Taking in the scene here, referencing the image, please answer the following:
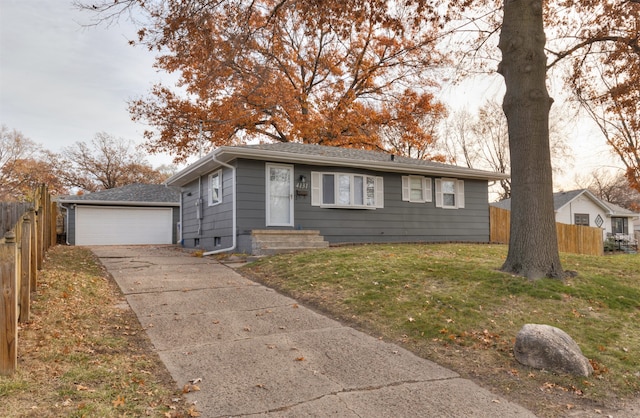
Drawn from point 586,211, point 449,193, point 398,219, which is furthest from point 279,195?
point 586,211

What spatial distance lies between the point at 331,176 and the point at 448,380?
9809mm

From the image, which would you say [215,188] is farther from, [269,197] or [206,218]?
[269,197]

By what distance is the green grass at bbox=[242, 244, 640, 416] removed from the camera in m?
4.21

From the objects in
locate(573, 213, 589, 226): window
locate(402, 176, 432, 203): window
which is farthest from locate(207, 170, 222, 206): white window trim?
locate(573, 213, 589, 226): window

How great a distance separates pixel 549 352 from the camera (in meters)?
4.29

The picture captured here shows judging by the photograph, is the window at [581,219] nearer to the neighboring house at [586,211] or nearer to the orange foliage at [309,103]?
the neighboring house at [586,211]

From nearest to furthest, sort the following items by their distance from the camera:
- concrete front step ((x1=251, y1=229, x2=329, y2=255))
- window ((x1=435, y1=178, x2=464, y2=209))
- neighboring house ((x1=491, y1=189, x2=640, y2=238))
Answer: concrete front step ((x1=251, y1=229, x2=329, y2=255)), window ((x1=435, y1=178, x2=464, y2=209)), neighboring house ((x1=491, y1=189, x2=640, y2=238))

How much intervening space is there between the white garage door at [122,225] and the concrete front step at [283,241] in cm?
1212

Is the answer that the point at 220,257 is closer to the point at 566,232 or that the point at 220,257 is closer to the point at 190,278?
the point at 190,278

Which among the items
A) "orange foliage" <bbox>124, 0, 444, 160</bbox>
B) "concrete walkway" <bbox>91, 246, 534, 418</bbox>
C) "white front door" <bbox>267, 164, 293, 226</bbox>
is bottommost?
"concrete walkway" <bbox>91, 246, 534, 418</bbox>

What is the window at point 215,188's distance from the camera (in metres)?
12.8

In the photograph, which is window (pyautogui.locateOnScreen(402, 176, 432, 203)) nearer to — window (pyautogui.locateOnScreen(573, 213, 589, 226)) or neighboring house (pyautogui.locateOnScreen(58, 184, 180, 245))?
neighboring house (pyautogui.locateOnScreen(58, 184, 180, 245))

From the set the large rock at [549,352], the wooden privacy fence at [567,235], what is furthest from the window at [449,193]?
the large rock at [549,352]

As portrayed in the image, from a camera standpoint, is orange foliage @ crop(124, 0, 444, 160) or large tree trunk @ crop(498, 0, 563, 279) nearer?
large tree trunk @ crop(498, 0, 563, 279)
